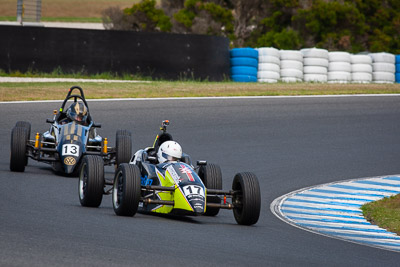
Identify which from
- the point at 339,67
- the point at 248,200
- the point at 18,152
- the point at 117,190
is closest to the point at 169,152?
the point at 117,190

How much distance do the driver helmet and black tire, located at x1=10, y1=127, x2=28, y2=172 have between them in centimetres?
94

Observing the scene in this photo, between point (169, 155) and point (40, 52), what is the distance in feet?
43.8

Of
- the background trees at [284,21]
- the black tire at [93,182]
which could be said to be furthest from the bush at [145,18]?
the black tire at [93,182]

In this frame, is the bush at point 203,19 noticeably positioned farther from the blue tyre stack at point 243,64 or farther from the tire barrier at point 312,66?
the blue tyre stack at point 243,64

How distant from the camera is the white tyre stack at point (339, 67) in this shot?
26.5 meters

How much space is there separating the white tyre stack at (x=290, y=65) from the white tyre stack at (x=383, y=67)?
8.89ft

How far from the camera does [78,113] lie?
13258 mm

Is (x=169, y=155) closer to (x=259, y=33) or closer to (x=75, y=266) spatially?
(x=75, y=266)

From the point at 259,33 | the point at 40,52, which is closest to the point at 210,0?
the point at 259,33

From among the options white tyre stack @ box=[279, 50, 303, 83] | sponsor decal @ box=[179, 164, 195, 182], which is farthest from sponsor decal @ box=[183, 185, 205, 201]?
white tyre stack @ box=[279, 50, 303, 83]

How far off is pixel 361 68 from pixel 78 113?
50.8 feet

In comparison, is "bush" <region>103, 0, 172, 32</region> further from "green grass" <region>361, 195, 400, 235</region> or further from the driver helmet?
"green grass" <region>361, 195, 400, 235</region>

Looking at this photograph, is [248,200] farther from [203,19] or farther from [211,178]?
[203,19]

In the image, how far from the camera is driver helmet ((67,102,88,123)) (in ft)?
43.4
